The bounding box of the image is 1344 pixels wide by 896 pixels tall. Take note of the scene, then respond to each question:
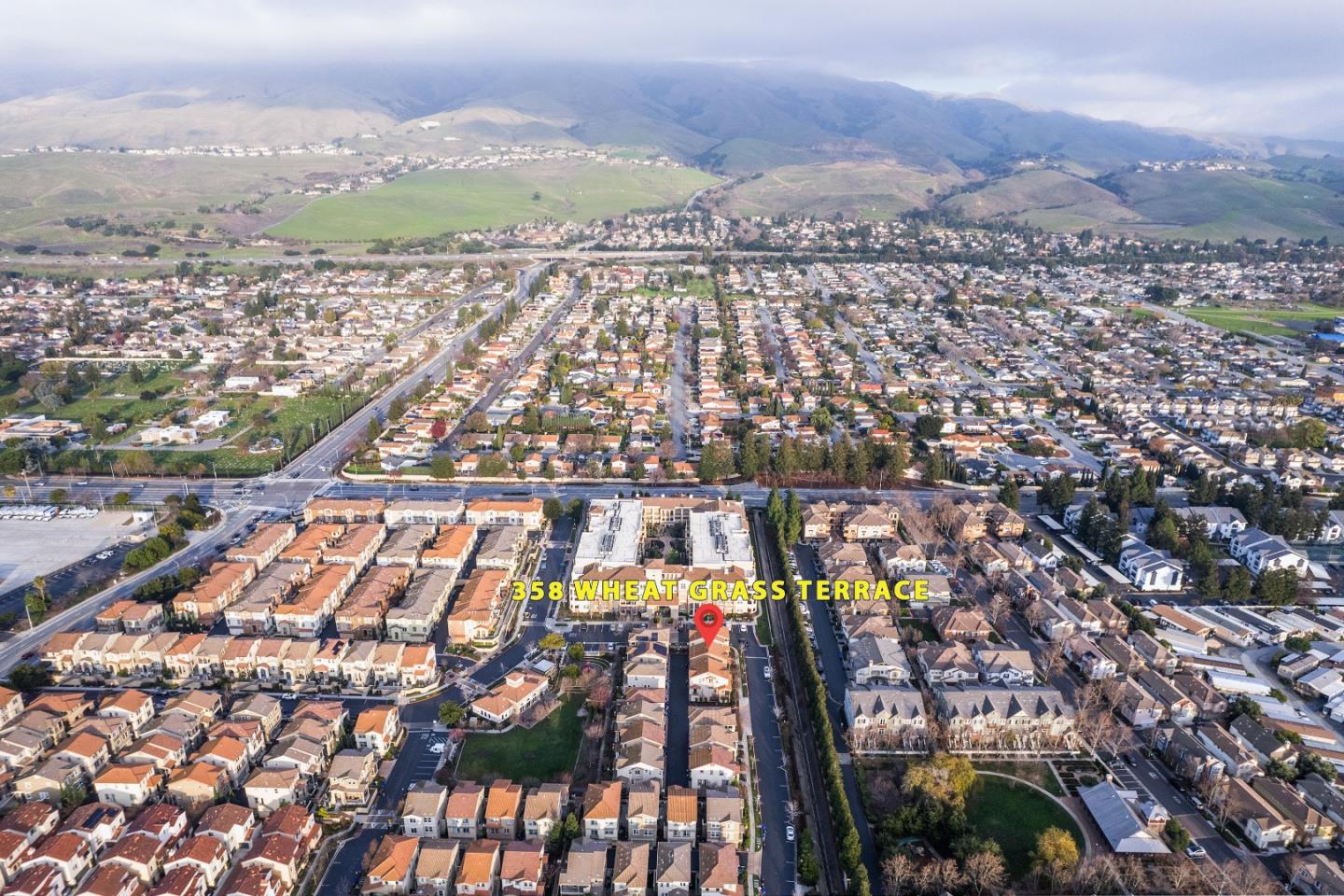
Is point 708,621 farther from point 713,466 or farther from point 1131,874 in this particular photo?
point 1131,874

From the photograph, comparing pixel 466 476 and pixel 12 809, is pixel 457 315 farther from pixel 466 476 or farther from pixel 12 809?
pixel 12 809

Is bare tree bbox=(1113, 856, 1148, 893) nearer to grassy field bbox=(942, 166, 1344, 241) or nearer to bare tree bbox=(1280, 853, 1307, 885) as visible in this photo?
bare tree bbox=(1280, 853, 1307, 885)

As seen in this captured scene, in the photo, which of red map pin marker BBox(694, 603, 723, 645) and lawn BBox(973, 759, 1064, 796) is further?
red map pin marker BBox(694, 603, 723, 645)

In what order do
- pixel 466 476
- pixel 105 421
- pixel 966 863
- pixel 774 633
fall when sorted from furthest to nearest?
pixel 105 421, pixel 466 476, pixel 774 633, pixel 966 863

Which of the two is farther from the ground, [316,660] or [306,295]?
[306,295]

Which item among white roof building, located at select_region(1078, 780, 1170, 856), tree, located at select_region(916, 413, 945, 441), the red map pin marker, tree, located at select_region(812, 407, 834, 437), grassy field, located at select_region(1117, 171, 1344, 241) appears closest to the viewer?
white roof building, located at select_region(1078, 780, 1170, 856)

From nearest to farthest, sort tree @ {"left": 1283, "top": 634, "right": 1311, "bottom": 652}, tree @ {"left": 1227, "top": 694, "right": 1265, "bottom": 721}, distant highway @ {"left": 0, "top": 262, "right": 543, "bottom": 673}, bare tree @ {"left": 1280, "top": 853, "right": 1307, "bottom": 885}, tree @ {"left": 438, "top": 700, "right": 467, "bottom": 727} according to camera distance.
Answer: bare tree @ {"left": 1280, "top": 853, "right": 1307, "bottom": 885}
tree @ {"left": 438, "top": 700, "right": 467, "bottom": 727}
tree @ {"left": 1227, "top": 694, "right": 1265, "bottom": 721}
tree @ {"left": 1283, "top": 634, "right": 1311, "bottom": 652}
distant highway @ {"left": 0, "top": 262, "right": 543, "bottom": 673}

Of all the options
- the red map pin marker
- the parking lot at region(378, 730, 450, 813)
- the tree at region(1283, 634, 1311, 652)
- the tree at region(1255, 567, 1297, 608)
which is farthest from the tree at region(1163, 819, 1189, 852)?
the parking lot at region(378, 730, 450, 813)

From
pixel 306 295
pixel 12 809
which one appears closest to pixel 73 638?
pixel 12 809

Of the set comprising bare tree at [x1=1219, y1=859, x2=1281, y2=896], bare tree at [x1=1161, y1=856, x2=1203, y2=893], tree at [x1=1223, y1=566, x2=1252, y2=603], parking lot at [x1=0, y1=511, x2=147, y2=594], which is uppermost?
tree at [x1=1223, y1=566, x2=1252, y2=603]
